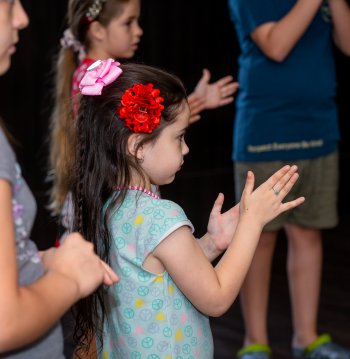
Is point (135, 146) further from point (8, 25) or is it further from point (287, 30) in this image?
point (287, 30)

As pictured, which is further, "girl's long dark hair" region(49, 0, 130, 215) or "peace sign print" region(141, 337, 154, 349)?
"girl's long dark hair" region(49, 0, 130, 215)

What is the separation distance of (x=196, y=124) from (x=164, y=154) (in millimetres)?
4933

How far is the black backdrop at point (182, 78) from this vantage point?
219 inches

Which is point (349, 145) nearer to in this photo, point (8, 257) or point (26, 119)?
point (26, 119)

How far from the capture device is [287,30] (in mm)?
2508

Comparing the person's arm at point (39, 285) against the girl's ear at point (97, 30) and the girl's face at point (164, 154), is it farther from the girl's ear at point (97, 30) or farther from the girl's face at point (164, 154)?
the girl's ear at point (97, 30)

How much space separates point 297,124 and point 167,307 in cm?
124

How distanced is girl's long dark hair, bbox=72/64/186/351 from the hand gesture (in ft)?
1.34

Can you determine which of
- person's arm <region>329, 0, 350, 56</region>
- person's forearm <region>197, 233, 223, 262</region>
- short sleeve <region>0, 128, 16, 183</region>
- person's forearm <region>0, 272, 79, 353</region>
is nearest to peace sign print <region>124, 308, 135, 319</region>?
person's forearm <region>197, 233, 223, 262</region>

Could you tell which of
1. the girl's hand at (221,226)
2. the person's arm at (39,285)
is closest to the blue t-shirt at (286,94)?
the girl's hand at (221,226)

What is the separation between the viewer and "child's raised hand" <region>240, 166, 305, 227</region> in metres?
1.56

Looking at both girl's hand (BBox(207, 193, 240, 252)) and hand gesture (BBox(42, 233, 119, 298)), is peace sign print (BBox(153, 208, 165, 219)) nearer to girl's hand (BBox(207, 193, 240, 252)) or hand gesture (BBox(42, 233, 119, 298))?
girl's hand (BBox(207, 193, 240, 252))

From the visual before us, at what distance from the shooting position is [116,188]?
1.62 m

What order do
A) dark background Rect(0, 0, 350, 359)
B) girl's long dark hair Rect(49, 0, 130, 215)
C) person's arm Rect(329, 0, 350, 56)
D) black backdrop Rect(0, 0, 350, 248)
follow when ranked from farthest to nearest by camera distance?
black backdrop Rect(0, 0, 350, 248)
dark background Rect(0, 0, 350, 359)
person's arm Rect(329, 0, 350, 56)
girl's long dark hair Rect(49, 0, 130, 215)
